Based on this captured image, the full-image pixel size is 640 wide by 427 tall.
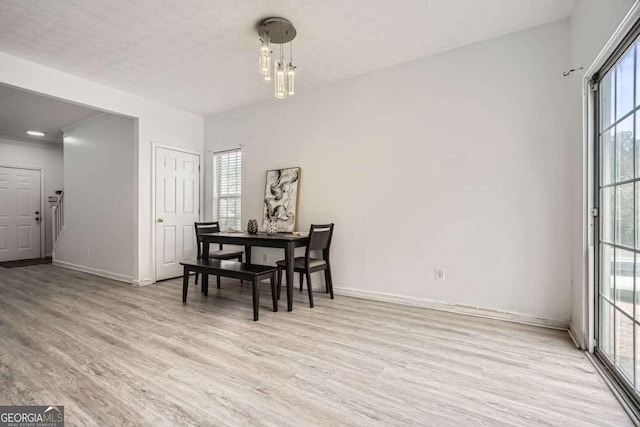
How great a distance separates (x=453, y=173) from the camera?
120 inches

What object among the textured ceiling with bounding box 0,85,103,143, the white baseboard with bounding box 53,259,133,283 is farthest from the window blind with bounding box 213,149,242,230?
the textured ceiling with bounding box 0,85,103,143

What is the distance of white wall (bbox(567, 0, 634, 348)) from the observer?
1960mm

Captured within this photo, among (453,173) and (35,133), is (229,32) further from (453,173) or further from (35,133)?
(35,133)

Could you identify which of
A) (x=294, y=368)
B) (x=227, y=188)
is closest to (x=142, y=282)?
(x=227, y=188)

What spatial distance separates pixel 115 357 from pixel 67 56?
299 centimetres

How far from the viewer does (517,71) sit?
276cm

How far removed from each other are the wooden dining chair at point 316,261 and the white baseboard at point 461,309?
33cm

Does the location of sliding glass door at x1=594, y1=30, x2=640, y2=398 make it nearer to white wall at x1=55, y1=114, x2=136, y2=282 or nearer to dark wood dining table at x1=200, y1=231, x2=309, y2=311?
dark wood dining table at x1=200, y1=231, x2=309, y2=311

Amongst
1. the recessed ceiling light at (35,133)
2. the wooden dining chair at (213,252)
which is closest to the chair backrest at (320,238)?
the wooden dining chair at (213,252)

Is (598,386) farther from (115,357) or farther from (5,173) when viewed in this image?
(5,173)

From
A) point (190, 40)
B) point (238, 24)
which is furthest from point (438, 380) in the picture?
point (190, 40)

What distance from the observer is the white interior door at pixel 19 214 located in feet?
20.3

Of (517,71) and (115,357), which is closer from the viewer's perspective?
(115,357)

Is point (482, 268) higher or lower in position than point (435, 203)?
lower
